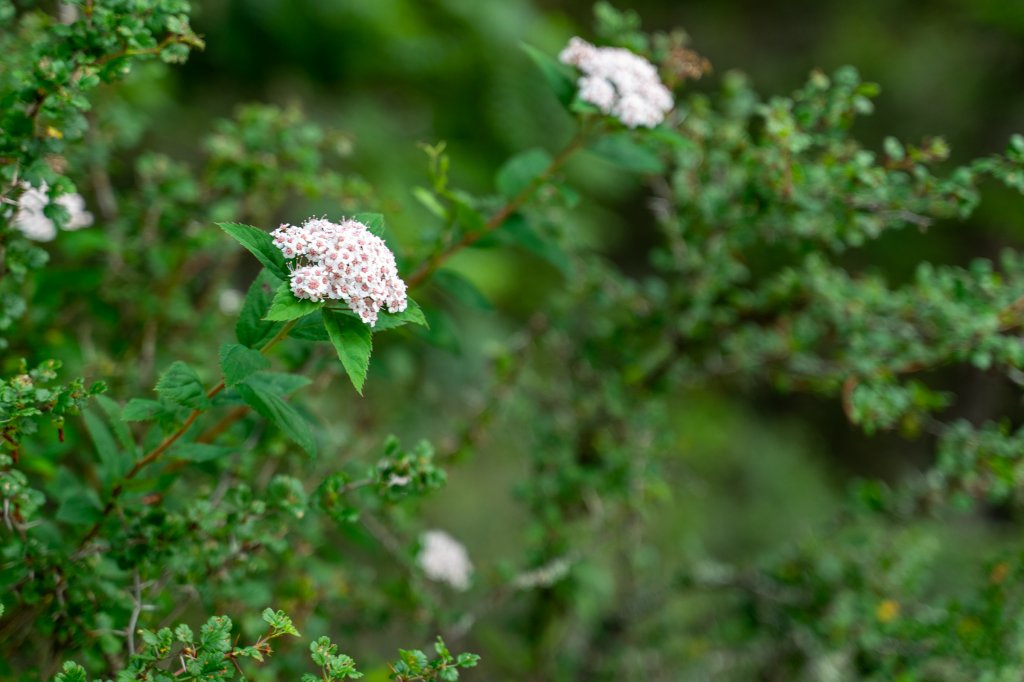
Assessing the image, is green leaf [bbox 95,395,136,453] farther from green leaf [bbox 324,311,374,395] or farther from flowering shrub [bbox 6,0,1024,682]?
green leaf [bbox 324,311,374,395]

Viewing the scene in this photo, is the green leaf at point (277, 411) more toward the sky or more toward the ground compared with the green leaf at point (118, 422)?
more toward the sky

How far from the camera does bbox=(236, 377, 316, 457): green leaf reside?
990mm

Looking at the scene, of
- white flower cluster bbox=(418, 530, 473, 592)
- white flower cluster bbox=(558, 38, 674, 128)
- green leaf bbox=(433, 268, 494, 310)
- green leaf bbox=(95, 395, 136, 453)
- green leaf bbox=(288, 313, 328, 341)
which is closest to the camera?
green leaf bbox=(288, 313, 328, 341)

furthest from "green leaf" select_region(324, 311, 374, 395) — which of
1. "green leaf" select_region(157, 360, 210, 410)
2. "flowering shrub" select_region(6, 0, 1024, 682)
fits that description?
"green leaf" select_region(157, 360, 210, 410)

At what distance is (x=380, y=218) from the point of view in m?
1.03

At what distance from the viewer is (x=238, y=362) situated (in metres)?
0.93

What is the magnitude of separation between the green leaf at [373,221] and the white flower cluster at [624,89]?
41 centimetres

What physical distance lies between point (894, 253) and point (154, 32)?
4.34 m

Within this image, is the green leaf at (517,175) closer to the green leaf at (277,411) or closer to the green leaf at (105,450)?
the green leaf at (277,411)

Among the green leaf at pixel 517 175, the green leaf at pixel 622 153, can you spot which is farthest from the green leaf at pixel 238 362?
the green leaf at pixel 622 153

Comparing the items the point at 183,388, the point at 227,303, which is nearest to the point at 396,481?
the point at 183,388

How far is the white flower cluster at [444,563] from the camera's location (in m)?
1.78

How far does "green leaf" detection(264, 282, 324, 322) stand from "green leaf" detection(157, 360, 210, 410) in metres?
→ 0.20

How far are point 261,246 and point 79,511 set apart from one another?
0.50m
